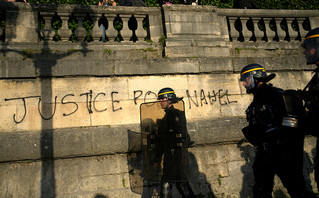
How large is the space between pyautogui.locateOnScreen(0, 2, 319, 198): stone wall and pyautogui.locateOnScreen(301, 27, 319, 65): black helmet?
230 cm

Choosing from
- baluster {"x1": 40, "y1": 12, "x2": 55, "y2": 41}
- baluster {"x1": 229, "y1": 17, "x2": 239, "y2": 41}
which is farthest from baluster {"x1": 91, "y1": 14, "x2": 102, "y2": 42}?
baluster {"x1": 229, "y1": 17, "x2": 239, "y2": 41}

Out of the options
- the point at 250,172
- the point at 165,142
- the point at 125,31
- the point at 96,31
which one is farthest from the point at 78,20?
the point at 250,172

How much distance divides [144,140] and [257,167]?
5.87 ft

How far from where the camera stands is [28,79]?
16.1 ft

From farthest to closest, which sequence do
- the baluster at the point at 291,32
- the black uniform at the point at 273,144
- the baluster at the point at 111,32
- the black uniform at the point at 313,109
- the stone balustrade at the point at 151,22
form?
the baluster at the point at 291,32
the baluster at the point at 111,32
the stone balustrade at the point at 151,22
the black uniform at the point at 273,144
the black uniform at the point at 313,109

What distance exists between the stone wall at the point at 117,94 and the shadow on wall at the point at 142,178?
0.7 inches

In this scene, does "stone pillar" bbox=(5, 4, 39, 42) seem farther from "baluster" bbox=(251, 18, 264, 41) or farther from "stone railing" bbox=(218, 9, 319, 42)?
"baluster" bbox=(251, 18, 264, 41)

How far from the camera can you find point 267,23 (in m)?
6.36

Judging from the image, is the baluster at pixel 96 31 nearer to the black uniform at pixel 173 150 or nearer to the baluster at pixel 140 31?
the baluster at pixel 140 31

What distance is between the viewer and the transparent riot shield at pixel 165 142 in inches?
160

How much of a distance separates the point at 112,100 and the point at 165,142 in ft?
5.26

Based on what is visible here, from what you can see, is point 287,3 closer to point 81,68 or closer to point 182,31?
point 182,31

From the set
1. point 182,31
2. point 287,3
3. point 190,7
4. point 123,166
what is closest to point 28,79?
point 123,166

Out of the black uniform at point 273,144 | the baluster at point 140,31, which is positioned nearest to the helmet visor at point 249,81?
the black uniform at point 273,144
